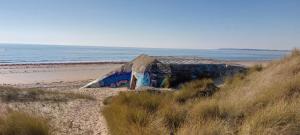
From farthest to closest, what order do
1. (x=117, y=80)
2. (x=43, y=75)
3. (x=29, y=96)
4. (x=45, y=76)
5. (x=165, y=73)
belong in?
(x=43, y=75) < (x=45, y=76) < (x=117, y=80) < (x=165, y=73) < (x=29, y=96)

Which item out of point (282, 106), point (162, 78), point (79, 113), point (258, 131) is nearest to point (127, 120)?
point (258, 131)

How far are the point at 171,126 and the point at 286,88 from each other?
3297 millimetres

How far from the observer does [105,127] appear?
7.75m

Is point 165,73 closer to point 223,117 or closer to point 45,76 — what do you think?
point 223,117

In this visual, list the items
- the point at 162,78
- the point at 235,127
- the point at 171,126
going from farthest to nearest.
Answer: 1. the point at 162,78
2. the point at 171,126
3. the point at 235,127

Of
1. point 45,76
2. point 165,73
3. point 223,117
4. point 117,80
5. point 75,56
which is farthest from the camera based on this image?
point 75,56

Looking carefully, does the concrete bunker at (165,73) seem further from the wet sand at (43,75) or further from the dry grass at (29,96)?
the wet sand at (43,75)

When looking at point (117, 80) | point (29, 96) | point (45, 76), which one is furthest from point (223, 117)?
point (45, 76)

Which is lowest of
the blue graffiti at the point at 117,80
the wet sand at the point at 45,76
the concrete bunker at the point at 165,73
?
the wet sand at the point at 45,76

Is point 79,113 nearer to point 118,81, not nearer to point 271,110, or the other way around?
point 271,110

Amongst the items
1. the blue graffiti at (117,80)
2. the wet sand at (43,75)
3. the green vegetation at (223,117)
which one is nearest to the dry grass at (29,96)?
the blue graffiti at (117,80)

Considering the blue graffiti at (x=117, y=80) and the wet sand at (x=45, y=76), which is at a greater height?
the blue graffiti at (x=117, y=80)

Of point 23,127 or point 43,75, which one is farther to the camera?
point 43,75

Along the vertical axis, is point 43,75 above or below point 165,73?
below
